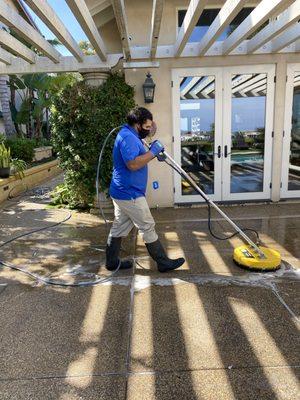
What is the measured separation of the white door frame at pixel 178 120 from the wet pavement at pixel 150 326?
202 centimetres

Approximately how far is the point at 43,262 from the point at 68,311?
1.35 metres

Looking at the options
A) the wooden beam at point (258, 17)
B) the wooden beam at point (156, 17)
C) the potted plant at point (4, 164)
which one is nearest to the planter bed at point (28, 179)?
the potted plant at point (4, 164)

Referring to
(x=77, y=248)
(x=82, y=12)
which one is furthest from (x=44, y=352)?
(x=82, y=12)

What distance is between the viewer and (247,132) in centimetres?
652

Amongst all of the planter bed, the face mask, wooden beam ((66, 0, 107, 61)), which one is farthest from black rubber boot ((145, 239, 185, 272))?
the planter bed

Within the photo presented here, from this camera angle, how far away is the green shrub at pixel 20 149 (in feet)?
32.3

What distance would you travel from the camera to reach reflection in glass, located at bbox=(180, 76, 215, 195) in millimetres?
6309

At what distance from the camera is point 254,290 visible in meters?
3.33

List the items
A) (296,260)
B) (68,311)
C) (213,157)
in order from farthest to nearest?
(213,157), (296,260), (68,311)

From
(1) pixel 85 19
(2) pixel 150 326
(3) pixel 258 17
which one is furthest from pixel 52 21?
(2) pixel 150 326

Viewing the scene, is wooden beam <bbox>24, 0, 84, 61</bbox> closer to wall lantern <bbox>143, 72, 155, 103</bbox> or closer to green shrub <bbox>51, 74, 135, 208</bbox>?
green shrub <bbox>51, 74, 135, 208</bbox>

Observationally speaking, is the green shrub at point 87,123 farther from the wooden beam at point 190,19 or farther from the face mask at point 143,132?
the face mask at point 143,132

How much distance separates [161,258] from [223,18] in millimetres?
3044

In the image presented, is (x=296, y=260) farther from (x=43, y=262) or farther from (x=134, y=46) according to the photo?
(x=134, y=46)
